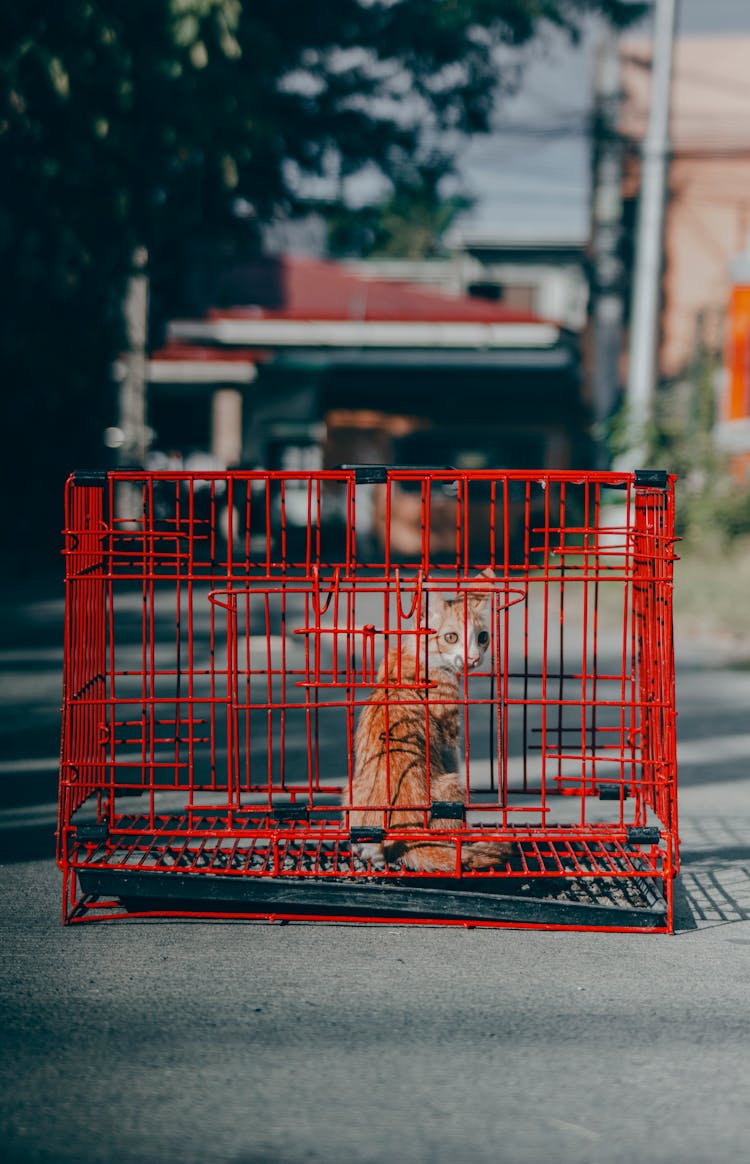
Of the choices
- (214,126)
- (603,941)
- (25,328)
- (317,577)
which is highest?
(214,126)

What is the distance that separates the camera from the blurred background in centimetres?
1420

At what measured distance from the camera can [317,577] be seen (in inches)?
175

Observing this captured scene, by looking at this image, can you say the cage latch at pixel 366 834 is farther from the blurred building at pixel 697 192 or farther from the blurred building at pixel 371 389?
the blurred building at pixel 697 192

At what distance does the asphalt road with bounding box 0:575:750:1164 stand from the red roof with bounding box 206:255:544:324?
69.7 ft

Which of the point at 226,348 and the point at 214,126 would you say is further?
the point at 226,348

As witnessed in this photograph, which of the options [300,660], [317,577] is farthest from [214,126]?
[317,577]

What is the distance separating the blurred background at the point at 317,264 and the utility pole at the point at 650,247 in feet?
0.26

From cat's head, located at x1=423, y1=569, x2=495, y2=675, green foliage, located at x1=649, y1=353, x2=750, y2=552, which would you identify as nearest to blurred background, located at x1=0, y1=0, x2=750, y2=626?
green foliage, located at x1=649, y1=353, x2=750, y2=552

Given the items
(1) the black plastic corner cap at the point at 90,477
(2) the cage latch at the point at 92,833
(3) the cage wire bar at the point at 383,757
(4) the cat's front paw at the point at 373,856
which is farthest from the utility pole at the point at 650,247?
(2) the cage latch at the point at 92,833

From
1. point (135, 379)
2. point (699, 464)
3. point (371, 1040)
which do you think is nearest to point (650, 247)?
point (699, 464)

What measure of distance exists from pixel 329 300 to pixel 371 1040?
2738 cm

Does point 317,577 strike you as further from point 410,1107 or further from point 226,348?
point 226,348

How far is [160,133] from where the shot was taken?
585 inches

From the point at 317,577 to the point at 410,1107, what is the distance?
5.94 ft
